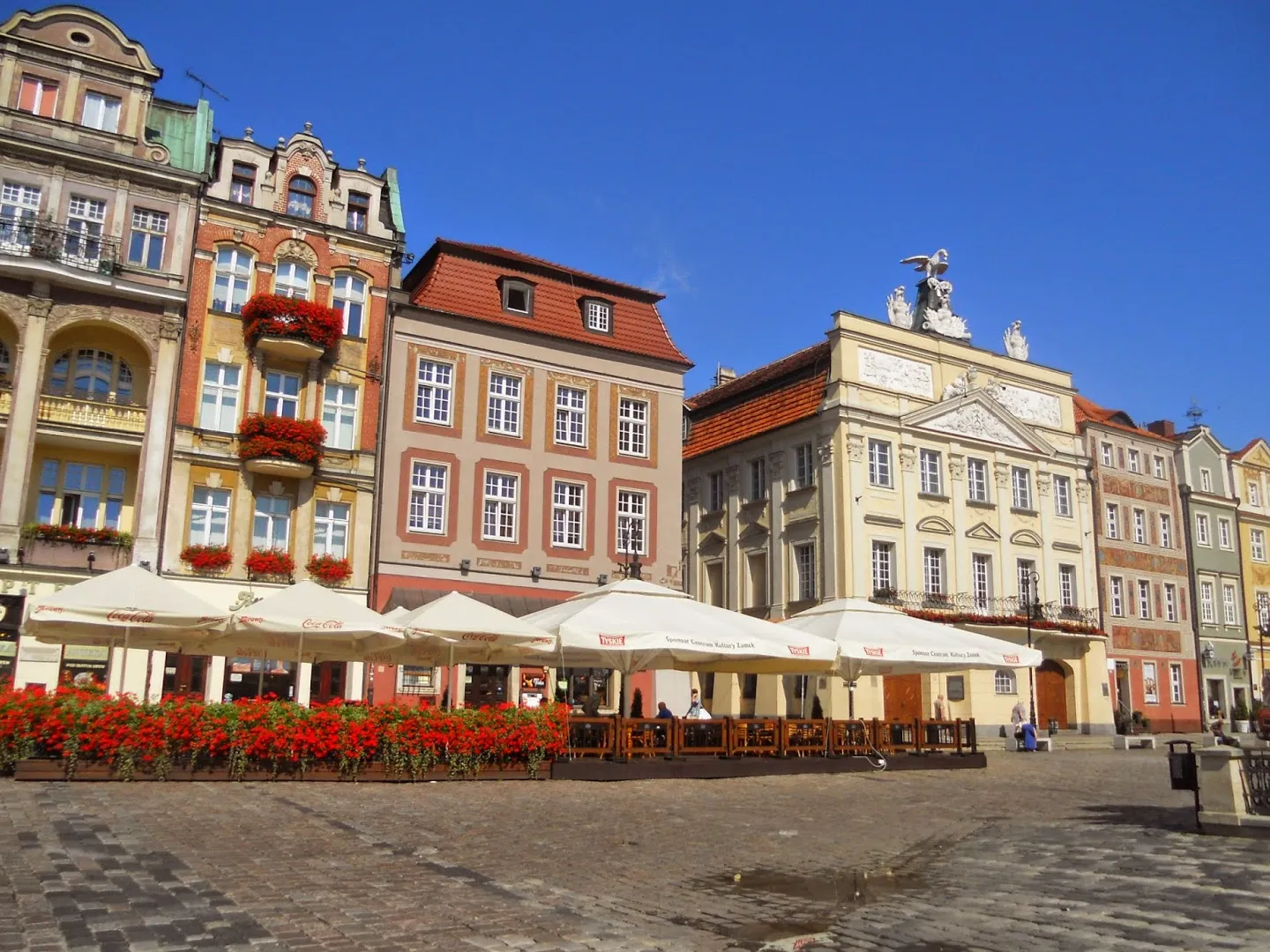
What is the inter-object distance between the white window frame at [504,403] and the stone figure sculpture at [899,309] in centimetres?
1648

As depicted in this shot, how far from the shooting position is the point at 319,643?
19.6 metres

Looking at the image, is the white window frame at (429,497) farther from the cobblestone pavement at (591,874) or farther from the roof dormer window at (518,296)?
the cobblestone pavement at (591,874)

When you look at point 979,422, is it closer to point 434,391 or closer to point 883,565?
point 883,565

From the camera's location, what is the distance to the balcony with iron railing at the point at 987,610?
120 feet

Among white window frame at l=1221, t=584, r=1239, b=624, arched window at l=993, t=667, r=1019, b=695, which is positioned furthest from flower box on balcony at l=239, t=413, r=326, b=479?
white window frame at l=1221, t=584, r=1239, b=624

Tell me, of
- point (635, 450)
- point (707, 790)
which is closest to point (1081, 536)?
point (635, 450)

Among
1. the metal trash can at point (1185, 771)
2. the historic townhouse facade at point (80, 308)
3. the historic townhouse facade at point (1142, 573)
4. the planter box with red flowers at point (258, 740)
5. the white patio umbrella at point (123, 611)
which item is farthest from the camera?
the historic townhouse facade at point (1142, 573)

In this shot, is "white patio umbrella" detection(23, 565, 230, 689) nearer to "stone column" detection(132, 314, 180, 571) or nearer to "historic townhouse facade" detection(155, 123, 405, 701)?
"stone column" detection(132, 314, 180, 571)

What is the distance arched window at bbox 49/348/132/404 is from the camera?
26109 millimetres

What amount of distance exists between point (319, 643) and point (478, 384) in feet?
38.9

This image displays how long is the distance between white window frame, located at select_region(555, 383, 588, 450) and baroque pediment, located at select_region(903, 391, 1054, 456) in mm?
12931

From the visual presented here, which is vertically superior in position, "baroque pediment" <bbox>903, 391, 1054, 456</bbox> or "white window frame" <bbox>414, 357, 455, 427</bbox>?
"baroque pediment" <bbox>903, 391, 1054, 456</bbox>

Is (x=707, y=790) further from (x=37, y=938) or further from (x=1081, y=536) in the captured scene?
(x=1081, y=536)

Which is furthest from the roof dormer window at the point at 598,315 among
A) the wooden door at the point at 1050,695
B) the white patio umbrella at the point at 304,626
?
the wooden door at the point at 1050,695
